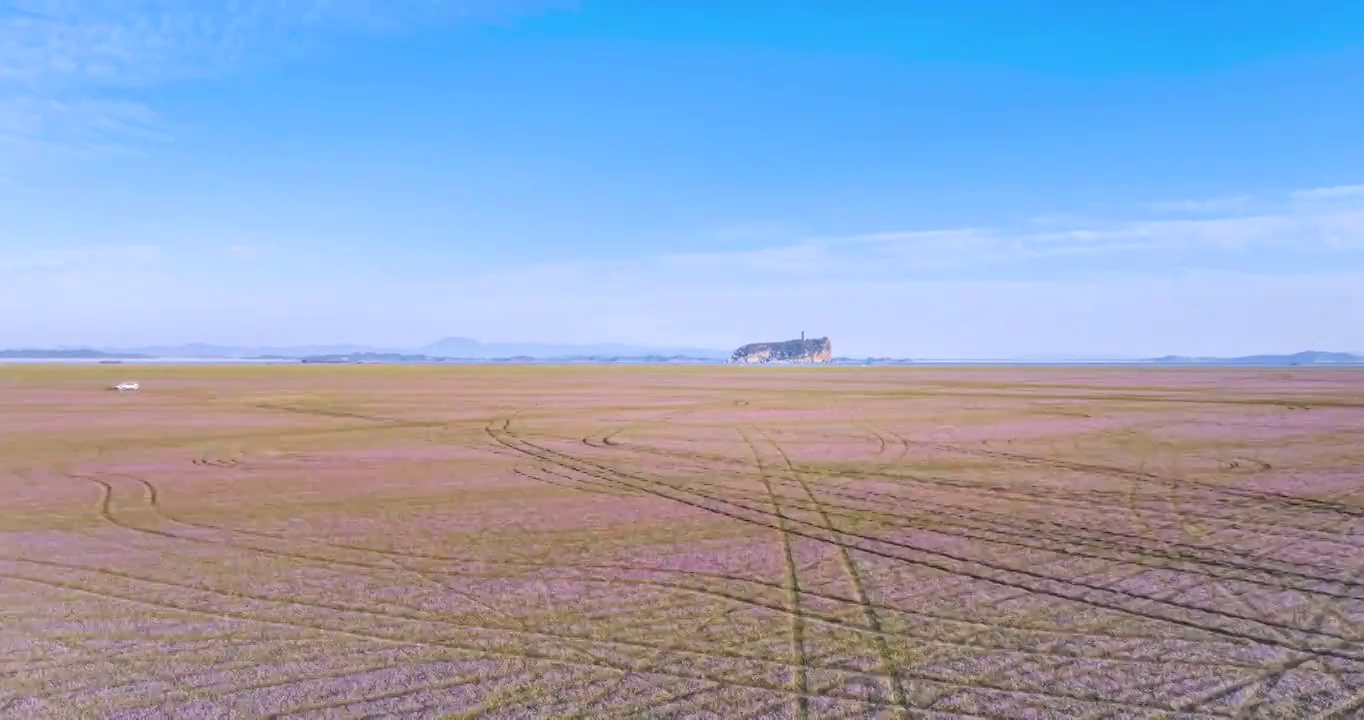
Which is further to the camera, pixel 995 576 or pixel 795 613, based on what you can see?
pixel 995 576

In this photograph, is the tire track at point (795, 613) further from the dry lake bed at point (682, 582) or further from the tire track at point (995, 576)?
the tire track at point (995, 576)

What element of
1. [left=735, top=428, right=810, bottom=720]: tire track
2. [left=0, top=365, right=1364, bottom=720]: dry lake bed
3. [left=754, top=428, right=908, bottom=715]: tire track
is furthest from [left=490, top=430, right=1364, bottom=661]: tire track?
[left=754, top=428, right=908, bottom=715]: tire track

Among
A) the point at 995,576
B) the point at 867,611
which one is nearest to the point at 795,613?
the point at 867,611

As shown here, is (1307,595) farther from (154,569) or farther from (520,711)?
(154,569)

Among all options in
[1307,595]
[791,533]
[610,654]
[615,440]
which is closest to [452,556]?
[610,654]

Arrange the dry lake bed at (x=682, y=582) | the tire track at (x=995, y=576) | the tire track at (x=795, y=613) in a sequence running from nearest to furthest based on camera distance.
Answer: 1. the tire track at (x=795, y=613)
2. the dry lake bed at (x=682, y=582)
3. the tire track at (x=995, y=576)

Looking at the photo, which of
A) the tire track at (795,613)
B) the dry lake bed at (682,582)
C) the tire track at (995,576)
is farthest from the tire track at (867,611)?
the tire track at (795,613)

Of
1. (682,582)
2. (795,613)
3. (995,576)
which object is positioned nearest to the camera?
(795,613)

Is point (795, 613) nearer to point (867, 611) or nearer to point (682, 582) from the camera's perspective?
point (867, 611)

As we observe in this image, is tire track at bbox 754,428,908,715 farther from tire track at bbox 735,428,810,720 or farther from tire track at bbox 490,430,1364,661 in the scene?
tire track at bbox 735,428,810,720
